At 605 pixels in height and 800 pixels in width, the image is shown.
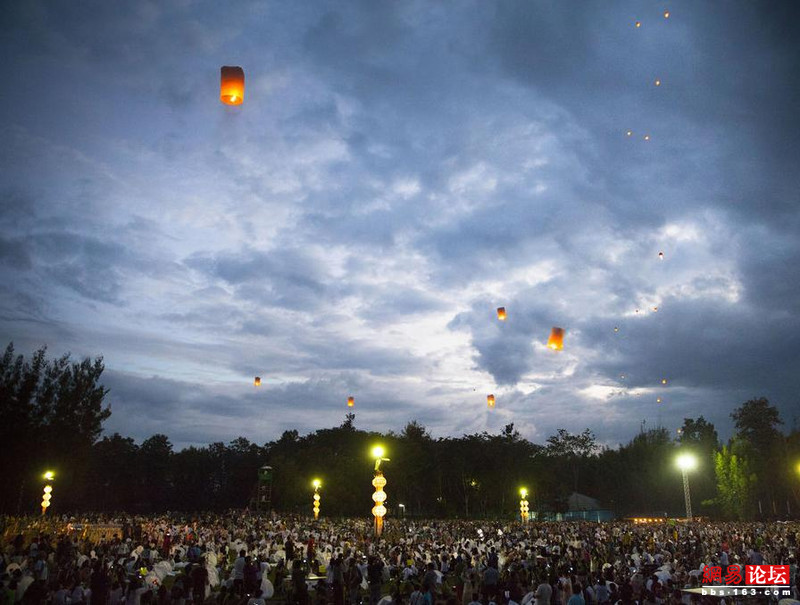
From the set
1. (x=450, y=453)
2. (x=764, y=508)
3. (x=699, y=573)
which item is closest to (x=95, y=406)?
(x=450, y=453)

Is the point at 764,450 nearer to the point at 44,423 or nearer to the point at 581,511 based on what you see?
the point at 581,511

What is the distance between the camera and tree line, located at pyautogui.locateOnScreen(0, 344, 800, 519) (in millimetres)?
70250

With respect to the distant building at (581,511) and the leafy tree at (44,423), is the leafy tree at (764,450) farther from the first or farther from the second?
the leafy tree at (44,423)

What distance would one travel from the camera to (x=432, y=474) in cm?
7556

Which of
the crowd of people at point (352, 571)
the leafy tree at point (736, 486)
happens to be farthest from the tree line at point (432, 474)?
the crowd of people at point (352, 571)

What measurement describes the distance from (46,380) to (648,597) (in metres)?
49.3

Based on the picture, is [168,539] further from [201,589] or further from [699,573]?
[699,573]

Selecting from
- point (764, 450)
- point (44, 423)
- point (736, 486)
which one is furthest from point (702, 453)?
point (44, 423)

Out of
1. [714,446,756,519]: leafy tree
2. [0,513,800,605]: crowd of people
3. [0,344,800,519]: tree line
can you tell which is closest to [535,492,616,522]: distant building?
[0,344,800,519]: tree line

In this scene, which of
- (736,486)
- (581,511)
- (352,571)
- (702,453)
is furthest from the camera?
(702,453)

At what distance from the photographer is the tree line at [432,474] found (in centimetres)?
7025

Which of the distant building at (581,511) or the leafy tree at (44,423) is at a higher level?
the leafy tree at (44,423)

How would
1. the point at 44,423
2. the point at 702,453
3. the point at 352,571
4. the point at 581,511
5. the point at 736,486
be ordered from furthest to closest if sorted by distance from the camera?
the point at 702,453 < the point at 581,511 < the point at 736,486 < the point at 44,423 < the point at 352,571

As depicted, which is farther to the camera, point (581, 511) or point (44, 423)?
point (581, 511)
